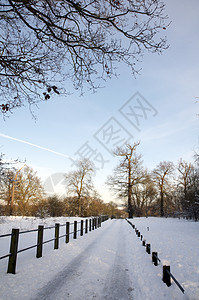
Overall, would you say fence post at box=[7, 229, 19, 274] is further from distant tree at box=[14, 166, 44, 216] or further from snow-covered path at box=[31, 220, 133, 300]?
distant tree at box=[14, 166, 44, 216]

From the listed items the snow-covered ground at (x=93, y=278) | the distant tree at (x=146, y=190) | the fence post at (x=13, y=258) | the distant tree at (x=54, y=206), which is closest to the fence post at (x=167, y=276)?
the snow-covered ground at (x=93, y=278)

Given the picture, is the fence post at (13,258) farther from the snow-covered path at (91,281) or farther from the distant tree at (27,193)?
the distant tree at (27,193)

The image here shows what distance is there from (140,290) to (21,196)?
3228 centimetres

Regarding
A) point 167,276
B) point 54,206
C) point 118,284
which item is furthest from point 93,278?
point 54,206

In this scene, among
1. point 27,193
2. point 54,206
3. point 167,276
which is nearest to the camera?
point 167,276

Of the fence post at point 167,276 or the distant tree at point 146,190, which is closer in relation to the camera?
the fence post at point 167,276

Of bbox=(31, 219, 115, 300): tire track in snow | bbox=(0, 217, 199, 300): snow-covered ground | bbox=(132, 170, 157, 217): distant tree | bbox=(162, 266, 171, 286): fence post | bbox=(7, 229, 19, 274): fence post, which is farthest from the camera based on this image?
bbox=(132, 170, 157, 217): distant tree

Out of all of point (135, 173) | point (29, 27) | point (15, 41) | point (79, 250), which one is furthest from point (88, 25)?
point (135, 173)

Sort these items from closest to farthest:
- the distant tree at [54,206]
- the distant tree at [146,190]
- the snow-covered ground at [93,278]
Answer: the snow-covered ground at [93,278] < the distant tree at [146,190] < the distant tree at [54,206]

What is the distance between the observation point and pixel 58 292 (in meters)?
3.37

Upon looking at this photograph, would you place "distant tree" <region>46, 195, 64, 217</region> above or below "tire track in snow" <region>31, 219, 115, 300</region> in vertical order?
below

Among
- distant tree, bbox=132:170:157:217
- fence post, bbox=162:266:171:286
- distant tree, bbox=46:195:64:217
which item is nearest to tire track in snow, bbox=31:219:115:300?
fence post, bbox=162:266:171:286

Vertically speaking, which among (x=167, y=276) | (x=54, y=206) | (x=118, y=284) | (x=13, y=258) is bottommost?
(x=54, y=206)

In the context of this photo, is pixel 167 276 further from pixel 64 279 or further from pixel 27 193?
pixel 27 193
